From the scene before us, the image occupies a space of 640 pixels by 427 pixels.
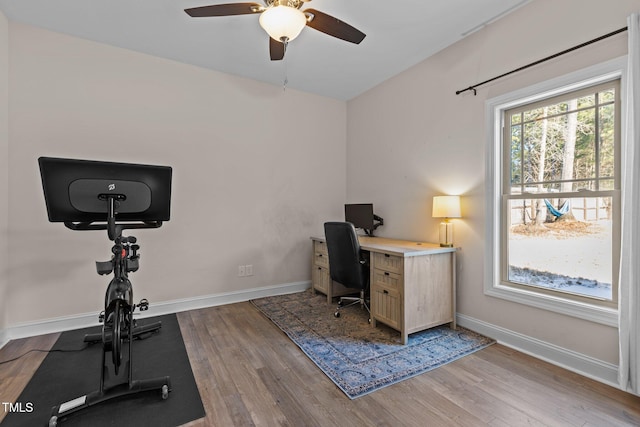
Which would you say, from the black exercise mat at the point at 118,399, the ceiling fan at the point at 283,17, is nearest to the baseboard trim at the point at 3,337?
the black exercise mat at the point at 118,399

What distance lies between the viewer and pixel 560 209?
234 cm

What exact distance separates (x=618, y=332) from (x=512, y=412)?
0.92 meters

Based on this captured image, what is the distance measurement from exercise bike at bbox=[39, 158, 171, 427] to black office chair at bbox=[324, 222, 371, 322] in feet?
5.19

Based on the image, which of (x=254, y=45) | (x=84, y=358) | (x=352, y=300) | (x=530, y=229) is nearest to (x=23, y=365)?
(x=84, y=358)

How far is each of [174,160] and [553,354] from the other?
3950 millimetres

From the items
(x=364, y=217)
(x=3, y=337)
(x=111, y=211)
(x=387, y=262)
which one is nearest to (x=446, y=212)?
(x=387, y=262)

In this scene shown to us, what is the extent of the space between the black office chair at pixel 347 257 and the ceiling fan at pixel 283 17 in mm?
1612

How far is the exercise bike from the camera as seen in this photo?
1.60 metres

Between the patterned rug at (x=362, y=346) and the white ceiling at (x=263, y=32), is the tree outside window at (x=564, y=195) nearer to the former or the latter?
the patterned rug at (x=362, y=346)

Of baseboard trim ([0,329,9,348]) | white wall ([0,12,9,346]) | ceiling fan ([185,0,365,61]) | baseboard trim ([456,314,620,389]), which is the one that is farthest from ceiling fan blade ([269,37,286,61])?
baseboard trim ([0,329,9,348])

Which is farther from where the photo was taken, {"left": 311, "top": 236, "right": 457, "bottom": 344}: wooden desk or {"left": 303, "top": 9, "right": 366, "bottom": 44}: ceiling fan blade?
{"left": 311, "top": 236, "right": 457, "bottom": 344}: wooden desk

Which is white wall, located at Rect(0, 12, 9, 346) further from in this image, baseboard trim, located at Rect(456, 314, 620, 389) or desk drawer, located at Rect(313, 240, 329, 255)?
baseboard trim, located at Rect(456, 314, 620, 389)

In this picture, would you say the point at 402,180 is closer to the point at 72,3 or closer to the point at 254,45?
the point at 254,45

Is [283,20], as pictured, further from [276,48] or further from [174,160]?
[174,160]
